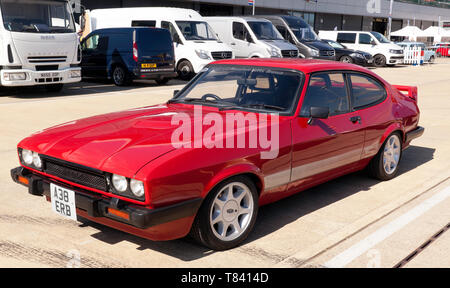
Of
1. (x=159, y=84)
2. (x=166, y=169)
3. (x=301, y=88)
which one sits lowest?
(x=159, y=84)

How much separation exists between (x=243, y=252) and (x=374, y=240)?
1062mm

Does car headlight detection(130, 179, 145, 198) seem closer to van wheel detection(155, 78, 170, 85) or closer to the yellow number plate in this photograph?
the yellow number plate

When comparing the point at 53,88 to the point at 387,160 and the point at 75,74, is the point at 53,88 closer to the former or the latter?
the point at 75,74

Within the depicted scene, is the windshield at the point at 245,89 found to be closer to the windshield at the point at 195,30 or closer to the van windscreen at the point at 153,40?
the van windscreen at the point at 153,40

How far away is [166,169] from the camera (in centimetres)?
326

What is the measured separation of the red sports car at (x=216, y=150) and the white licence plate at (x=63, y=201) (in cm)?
1

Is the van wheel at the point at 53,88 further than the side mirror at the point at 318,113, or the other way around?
the van wheel at the point at 53,88

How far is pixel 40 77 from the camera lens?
12094 millimetres

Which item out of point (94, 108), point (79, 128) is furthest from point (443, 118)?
point (79, 128)

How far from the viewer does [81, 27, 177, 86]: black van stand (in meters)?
15.1

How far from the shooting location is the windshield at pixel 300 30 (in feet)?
74.4

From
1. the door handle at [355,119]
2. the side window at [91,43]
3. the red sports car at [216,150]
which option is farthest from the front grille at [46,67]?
the door handle at [355,119]

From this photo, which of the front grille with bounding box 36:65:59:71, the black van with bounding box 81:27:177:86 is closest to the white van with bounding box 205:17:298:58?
the black van with bounding box 81:27:177:86

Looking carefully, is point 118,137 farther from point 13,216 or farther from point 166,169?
point 13,216
